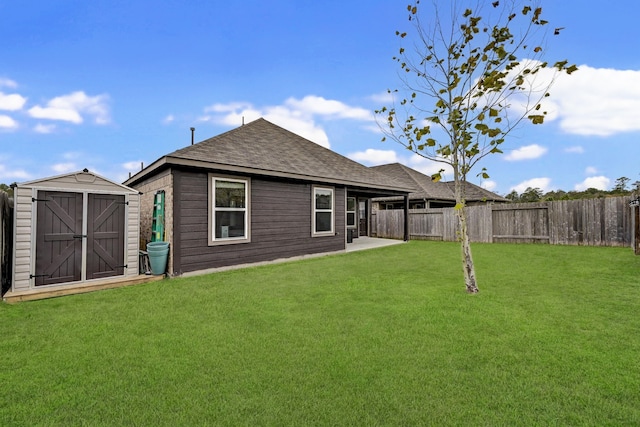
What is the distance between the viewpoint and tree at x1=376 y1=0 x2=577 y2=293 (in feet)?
15.2

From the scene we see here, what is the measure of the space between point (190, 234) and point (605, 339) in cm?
735

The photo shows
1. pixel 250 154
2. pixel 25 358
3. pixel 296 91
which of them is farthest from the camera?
pixel 296 91

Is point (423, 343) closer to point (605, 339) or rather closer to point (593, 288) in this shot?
point (605, 339)

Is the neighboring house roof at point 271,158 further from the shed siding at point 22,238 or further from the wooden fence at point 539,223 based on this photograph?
the wooden fence at point 539,223

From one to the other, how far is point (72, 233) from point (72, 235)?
0.04 meters

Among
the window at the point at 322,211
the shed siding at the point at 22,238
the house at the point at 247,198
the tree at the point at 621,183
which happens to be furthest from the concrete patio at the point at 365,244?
the tree at the point at 621,183

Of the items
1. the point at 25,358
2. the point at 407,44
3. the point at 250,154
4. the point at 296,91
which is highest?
the point at 296,91

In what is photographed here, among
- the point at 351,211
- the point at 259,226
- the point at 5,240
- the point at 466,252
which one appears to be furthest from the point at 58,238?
the point at 351,211

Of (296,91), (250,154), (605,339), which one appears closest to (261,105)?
(296,91)

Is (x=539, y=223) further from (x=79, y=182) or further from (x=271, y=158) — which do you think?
(x=79, y=182)

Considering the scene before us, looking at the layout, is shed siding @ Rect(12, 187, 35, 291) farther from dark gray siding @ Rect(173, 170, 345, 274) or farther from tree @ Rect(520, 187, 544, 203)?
tree @ Rect(520, 187, 544, 203)

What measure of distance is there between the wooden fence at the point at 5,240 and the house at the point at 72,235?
1.31 feet

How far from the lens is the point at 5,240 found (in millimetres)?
5832

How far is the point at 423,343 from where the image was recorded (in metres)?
3.05
